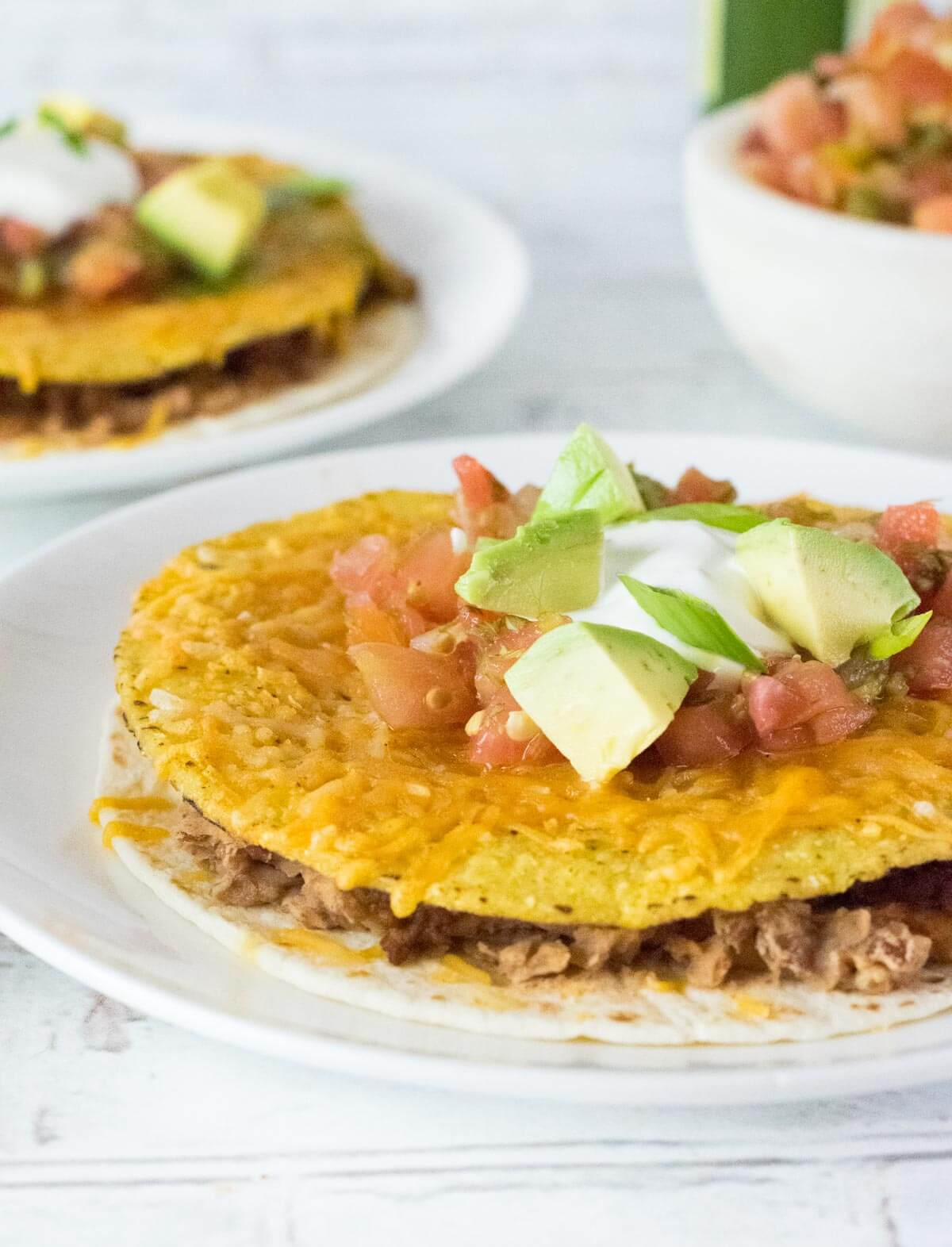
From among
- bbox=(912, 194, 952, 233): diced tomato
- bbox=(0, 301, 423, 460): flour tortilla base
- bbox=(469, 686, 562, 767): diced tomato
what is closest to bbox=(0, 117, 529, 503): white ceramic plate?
bbox=(0, 301, 423, 460): flour tortilla base

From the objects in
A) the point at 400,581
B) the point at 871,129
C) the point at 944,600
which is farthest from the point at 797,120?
the point at 400,581

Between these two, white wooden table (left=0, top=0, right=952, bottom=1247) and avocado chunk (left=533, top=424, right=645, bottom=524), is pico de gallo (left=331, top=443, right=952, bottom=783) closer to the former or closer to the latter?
avocado chunk (left=533, top=424, right=645, bottom=524)

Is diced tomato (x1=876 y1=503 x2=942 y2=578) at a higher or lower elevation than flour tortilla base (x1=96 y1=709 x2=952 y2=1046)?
higher

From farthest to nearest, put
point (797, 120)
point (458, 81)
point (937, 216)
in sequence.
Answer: point (458, 81)
point (797, 120)
point (937, 216)

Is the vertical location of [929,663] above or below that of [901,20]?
below

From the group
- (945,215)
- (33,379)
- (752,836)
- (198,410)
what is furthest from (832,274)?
(752,836)

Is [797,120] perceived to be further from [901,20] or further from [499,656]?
[499,656]
